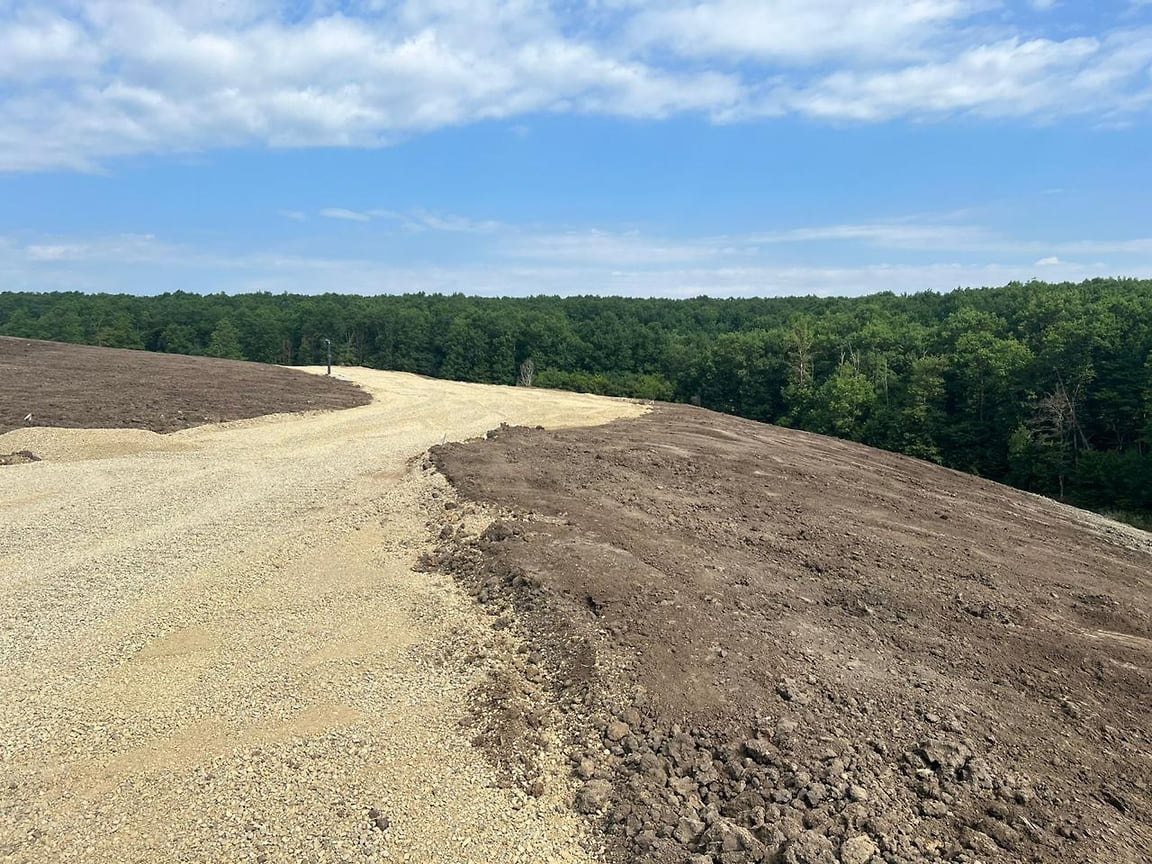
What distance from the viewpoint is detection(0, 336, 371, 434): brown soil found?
19.0 m

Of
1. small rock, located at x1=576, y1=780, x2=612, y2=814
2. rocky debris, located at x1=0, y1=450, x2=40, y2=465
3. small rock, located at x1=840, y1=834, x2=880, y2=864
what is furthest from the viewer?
rocky debris, located at x1=0, y1=450, x2=40, y2=465

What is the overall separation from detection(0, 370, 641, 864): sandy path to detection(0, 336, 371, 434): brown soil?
5.84m

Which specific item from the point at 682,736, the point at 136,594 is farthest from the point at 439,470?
the point at 682,736

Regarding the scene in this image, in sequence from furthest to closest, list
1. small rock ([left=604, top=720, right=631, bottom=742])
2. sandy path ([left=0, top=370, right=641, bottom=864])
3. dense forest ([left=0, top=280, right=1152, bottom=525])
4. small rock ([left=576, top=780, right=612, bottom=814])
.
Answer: dense forest ([left=0, top=280, right=1152, bottom=525]) → small rock ([left=604, top=720, right=631, bottom=742]) → small rock ([left=576, top=780, right=612, bottom=814]) → sandy path ([left=0, top=370, right=641, bottom=864])

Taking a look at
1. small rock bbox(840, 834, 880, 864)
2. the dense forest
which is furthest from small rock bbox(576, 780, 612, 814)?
the dense forest

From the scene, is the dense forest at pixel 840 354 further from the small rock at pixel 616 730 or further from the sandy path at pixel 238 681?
the sandy path at pixel 238 681

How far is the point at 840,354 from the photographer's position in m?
60.0

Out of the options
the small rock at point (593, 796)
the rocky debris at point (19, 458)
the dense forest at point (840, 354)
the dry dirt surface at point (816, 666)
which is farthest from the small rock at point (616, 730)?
the dense forest at point (840, 354)

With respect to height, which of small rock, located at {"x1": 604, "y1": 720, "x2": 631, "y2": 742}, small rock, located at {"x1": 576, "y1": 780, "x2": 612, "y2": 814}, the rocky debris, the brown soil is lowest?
small rock, located at {"x1": 576, "y1": 780, "x2": 612, "y2": 814}

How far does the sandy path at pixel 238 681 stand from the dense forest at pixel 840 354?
114 feet

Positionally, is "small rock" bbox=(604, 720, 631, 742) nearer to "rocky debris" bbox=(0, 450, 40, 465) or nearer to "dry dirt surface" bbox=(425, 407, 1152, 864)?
"dry dirt surface" bbox=(425, 407, 1152, 864)

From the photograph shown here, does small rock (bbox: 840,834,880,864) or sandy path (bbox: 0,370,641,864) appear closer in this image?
small rock (bbox: 840,834,880,864)

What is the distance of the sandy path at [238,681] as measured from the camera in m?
4.99

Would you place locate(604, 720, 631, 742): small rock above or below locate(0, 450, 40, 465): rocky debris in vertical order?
below
